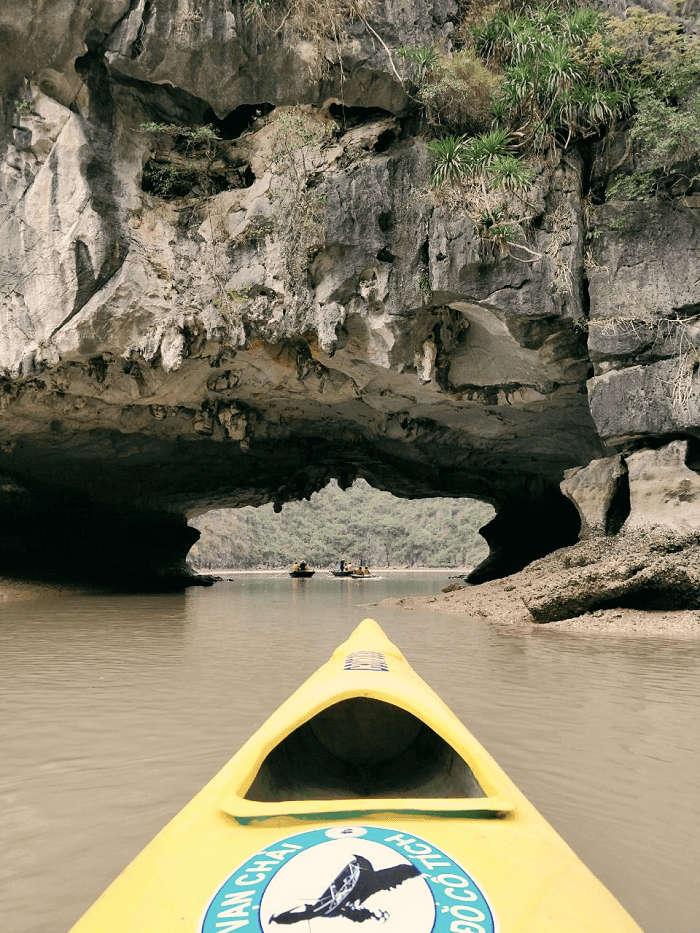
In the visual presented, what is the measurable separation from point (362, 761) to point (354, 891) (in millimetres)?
1506

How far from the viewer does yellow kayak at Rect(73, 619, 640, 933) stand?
0.98 m

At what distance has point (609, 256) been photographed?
7492mm

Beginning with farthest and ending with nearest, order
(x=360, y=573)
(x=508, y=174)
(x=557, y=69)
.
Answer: (x=360, y=573), (x=508, y=174), (x=557, y=69)

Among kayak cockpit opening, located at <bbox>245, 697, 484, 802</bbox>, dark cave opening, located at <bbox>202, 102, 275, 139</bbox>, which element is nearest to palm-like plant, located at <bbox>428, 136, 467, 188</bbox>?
dark cave opening, located at <bbox>202, 102, 275, 139</bbox>

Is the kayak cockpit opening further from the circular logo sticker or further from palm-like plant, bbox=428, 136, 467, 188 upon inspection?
palm-like plant, bbox=428, 136, 467, 188

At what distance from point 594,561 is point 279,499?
9.66 metres

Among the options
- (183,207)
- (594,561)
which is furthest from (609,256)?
(183,207)

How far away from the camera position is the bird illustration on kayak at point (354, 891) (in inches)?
38.0

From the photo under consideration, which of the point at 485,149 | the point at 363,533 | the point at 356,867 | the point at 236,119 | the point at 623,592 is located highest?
the point at 236,119

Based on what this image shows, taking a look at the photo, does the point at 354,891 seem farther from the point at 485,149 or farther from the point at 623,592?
the point at 485,149

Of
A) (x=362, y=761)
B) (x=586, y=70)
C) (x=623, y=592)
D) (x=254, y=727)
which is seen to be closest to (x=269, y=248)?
(x=586, y=70)

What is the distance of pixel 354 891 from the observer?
102cm

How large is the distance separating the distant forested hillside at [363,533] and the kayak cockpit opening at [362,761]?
134ft

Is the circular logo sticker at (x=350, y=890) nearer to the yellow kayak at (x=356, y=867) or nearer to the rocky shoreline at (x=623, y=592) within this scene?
the yellow kayak at (x=356, y=867)
